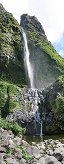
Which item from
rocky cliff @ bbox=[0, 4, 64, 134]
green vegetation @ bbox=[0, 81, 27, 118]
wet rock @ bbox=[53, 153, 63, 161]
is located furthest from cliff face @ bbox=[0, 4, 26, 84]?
wet rock @ bbox=[53, 153, 63, 161]

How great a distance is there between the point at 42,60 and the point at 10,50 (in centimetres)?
1317

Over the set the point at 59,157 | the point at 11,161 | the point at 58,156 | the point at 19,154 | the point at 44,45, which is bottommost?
the point at 11,161

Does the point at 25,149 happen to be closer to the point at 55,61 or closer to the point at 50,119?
the point at 50,119

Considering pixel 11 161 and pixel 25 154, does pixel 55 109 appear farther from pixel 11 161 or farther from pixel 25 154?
pixel 11 161

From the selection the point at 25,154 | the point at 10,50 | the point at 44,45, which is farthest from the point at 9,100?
the point at 44,45

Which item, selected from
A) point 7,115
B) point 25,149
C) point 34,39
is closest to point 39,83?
point 34,39

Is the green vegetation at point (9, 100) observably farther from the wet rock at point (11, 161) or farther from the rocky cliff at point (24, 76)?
the wet rock at point (11, 161)

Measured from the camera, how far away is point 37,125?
81.4 m

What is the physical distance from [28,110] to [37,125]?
5.04 m

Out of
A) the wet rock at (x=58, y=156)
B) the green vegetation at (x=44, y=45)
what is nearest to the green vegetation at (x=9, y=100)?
the green vegetation at (x=44, y=45)

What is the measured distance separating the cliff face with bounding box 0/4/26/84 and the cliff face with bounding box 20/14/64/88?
5.18 m

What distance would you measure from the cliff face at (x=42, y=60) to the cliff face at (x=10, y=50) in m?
5.18

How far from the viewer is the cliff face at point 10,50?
120 m

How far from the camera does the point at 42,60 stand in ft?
431
